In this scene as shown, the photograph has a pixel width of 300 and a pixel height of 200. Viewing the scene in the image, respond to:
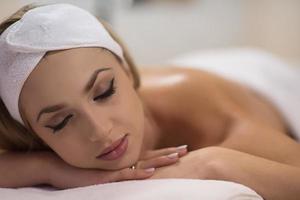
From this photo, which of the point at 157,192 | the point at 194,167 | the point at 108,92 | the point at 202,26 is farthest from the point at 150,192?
the point at 202,26

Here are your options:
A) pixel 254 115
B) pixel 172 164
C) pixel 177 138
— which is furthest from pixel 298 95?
pixel 172 164

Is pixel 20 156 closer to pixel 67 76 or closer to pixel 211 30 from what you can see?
pixel 67 76

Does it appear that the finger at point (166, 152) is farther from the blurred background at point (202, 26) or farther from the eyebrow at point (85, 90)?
the blurred background at point (202, 26)

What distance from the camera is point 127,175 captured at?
1.02 metres

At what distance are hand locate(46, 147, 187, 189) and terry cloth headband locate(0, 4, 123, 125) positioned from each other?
14cm

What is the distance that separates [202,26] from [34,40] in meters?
1.76

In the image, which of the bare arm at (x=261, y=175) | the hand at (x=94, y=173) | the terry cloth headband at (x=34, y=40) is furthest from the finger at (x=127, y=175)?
Answer: the terry cloth headband at (x=34, y=40)

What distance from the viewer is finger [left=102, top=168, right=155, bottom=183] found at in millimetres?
1013

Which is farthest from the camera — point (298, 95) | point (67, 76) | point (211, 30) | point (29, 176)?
point (211, 30)

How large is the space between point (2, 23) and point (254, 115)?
73 cm

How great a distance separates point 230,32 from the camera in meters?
2.74

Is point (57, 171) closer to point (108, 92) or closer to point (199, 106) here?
point (108, 92)

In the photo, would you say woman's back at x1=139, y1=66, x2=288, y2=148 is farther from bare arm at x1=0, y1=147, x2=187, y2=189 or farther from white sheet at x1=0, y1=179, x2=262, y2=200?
white sheet at x1=0, y1=179, x2=262, y2=200

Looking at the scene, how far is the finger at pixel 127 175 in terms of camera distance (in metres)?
1.01
